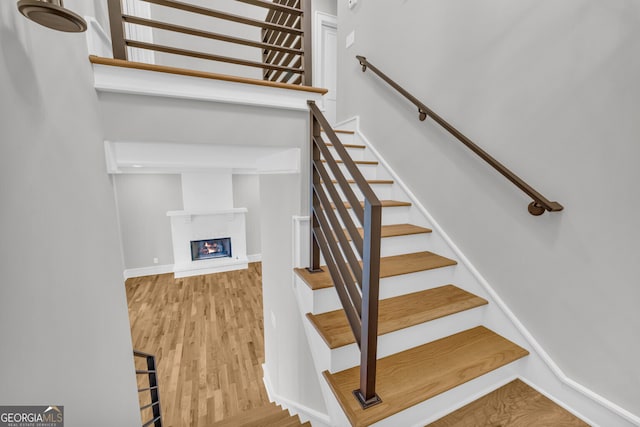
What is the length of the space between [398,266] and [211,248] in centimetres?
573

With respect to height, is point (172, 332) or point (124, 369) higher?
point (124, 369)

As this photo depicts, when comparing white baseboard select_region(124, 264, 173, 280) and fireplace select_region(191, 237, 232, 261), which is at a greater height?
fireplace select_region(191, 237, 232, 261)

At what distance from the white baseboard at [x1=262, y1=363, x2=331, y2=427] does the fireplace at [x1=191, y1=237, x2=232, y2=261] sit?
386 centimetres

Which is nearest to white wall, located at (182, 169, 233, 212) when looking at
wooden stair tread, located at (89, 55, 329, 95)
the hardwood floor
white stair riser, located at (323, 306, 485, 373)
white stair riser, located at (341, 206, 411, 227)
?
the hardwood floor

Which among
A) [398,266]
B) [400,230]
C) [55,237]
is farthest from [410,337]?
[55,237]

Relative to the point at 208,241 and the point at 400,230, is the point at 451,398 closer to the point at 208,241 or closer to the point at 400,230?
the point at 400,230

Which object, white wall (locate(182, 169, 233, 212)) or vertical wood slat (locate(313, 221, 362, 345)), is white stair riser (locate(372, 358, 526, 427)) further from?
white wall (locate(182, 169, 233, 212))

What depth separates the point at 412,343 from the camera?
59.9 inches

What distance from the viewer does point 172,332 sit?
4148 mm

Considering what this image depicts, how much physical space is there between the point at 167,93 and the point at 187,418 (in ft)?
10.3

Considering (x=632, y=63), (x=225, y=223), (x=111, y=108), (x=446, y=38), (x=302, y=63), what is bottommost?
(x=225, y=223)

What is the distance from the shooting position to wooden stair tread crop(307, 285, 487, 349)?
1.40 metres

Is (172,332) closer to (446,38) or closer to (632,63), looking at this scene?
(446,38)

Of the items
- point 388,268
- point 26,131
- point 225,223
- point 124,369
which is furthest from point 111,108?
point 225,223
